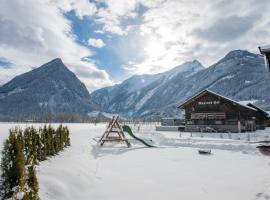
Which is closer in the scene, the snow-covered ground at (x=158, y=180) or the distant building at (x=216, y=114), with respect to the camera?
the snow-covered ground at (x=158, y=180)

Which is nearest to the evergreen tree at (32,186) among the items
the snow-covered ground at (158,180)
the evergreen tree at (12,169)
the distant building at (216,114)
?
the evergreen tree at (12,169)

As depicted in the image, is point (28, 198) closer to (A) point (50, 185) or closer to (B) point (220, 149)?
(A) point (50, 185)

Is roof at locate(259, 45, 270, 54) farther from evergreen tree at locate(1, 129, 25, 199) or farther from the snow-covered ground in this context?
evergreen tree at locate(1, 129, 25, 199)

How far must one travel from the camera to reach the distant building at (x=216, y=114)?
Result: 42.9 m

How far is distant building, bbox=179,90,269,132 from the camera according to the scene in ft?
141

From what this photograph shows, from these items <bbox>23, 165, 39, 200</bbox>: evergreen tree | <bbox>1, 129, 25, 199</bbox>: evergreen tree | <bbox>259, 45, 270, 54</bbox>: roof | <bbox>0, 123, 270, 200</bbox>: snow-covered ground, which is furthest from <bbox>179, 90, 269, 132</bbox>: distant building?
<bbox>23, 165, 39, 200</bbox>: evergreen tree

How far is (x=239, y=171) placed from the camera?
47.4 ft

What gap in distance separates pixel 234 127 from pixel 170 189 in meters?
34.3

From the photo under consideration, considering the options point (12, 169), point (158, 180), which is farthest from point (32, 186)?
point (158, 180)

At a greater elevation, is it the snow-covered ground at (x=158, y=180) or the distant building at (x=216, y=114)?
the distant building at (x=216, y=114)

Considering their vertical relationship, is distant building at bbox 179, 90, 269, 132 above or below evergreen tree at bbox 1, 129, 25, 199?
above

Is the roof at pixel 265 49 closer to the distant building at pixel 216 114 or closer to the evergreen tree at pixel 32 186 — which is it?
the evergreen tree at pixel 32 186

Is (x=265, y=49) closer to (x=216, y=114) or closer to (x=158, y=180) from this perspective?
(x=158, y=180)

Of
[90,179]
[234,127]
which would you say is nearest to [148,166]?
[90,179]
